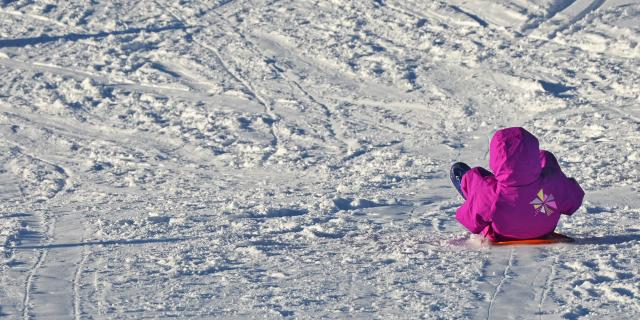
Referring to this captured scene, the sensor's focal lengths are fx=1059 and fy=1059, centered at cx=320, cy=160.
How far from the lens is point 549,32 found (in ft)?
36.6

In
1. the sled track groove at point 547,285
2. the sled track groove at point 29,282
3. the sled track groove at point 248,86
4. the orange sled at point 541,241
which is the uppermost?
the sled track groove at point 547,285

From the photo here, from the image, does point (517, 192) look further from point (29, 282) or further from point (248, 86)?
point (248, 86)

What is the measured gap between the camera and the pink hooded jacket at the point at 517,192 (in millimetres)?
5410

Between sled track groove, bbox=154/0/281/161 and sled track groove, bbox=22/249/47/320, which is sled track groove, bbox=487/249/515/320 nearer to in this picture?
sled track groove, bbox=22/249/47/320

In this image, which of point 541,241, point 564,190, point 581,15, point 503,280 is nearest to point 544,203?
point 564,190

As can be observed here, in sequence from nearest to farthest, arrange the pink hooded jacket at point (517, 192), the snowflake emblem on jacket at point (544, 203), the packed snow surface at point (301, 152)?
A: the packed snow surface at point (301, 152)
the pink hooded jacket at point (517, 192)
the snowflake emblem on jacket at point (544, 203)

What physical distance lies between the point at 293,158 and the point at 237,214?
178cm

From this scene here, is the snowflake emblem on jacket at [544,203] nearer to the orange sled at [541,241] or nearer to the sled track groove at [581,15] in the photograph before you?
the orange sled at [541,241]

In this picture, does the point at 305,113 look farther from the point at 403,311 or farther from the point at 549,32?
the point at 403,311

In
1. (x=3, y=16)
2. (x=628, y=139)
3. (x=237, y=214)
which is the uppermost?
(x=628, y=139)

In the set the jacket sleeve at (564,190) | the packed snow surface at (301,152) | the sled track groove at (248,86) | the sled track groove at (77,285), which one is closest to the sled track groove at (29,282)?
the packed snow surface at (301,152)

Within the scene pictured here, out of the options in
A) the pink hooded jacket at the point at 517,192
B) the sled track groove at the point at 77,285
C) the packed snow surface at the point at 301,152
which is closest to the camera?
the sled track groove at the point at 77,285

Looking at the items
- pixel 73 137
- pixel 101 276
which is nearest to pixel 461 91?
pixel 73 137

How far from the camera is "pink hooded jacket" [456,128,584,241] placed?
5410 millimetres
